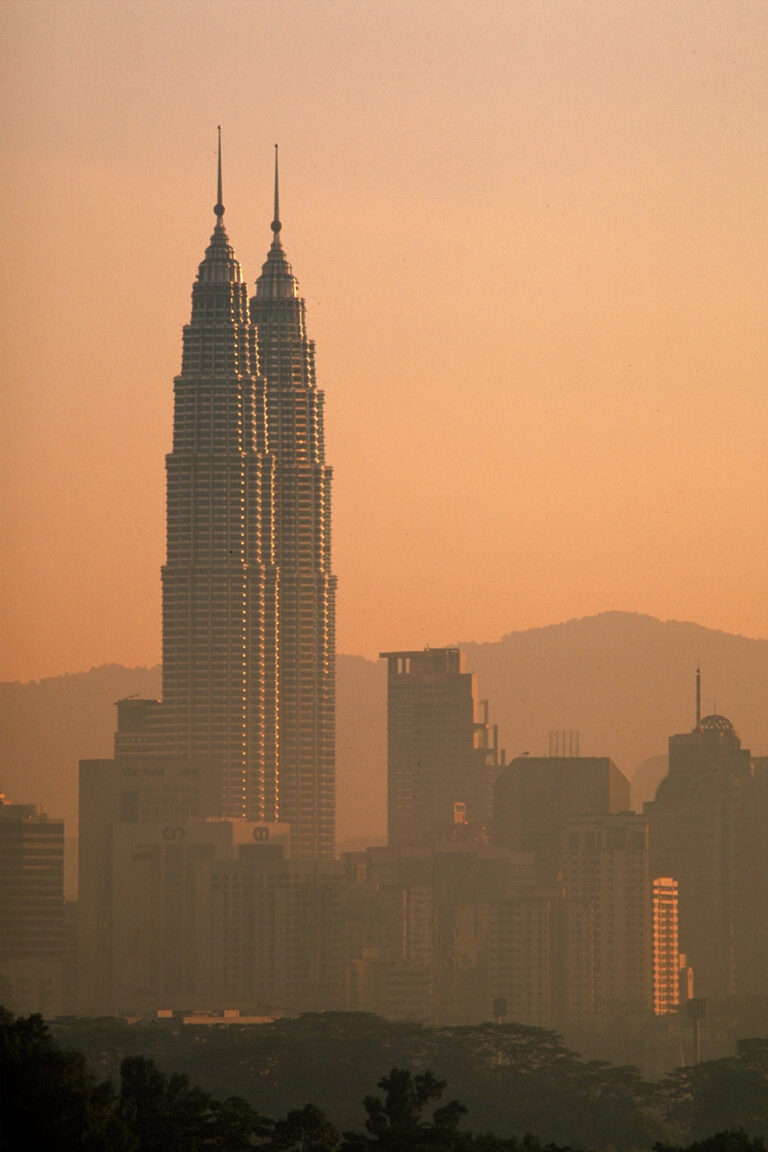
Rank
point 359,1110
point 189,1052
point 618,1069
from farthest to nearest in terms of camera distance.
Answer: point 189,1052, point 618,1069, point 359,1110

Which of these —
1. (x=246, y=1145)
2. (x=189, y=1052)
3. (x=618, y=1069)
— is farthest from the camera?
(x=189, y=1052)

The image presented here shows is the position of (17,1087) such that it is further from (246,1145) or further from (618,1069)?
(618,1069)

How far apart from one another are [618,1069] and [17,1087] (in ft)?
316

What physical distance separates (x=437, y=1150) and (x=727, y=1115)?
83757mm

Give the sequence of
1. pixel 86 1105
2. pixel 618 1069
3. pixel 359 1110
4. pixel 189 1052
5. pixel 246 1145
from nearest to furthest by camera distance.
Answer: pixel 86 1105 < pixel 246 1145 < pixel 359 1110 < pixel 618 1069 < pixel 189 1052

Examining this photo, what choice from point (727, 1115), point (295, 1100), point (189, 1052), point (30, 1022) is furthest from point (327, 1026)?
point (30, 1022)

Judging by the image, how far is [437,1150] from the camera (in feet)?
173

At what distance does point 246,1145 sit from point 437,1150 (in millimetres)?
4031

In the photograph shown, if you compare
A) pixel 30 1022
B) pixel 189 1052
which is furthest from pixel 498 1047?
pixel 30 1022

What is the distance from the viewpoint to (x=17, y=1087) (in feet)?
168

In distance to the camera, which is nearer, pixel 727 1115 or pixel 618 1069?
pixel 727 1115

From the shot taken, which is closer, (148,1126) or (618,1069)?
(148,1126)

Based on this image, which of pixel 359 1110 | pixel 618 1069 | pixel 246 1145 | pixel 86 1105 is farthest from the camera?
pixel 618 1069

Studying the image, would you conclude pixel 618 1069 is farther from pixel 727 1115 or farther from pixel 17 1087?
pixel 17 1087
